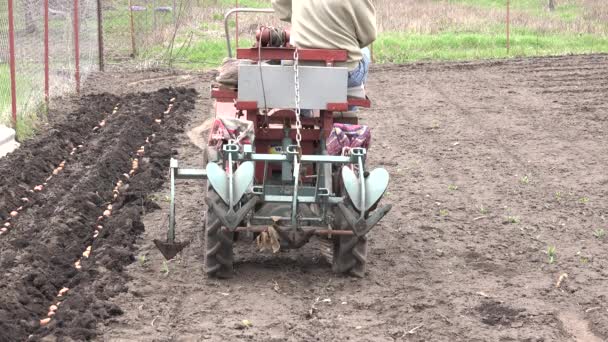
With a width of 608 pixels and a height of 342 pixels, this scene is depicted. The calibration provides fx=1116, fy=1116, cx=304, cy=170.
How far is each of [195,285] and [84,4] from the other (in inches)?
522

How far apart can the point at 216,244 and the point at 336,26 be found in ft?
6.67

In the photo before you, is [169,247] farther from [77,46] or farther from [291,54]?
[77,46]

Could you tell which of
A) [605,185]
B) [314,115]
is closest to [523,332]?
[314,115]

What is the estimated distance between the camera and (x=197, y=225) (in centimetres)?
955

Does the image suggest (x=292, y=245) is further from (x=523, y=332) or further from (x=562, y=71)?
(x=562, y=71)

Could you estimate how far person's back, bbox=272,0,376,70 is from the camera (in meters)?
8.66

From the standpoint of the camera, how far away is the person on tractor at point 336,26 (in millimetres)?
8656

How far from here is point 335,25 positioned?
8.66 m

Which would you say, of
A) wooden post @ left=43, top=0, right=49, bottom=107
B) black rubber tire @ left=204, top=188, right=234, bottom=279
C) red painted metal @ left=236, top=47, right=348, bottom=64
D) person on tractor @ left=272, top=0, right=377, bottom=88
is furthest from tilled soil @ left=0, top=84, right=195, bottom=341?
person on tractor @ left=272, top=0, right=377, bottom=88

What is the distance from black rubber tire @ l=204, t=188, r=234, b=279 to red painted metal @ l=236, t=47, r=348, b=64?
3.91ft

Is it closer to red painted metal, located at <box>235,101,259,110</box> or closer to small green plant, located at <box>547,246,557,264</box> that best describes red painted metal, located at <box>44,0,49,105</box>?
red painted metal, located at <box>235,101,259,110</box>

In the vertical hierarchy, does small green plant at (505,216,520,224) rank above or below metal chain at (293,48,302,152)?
below

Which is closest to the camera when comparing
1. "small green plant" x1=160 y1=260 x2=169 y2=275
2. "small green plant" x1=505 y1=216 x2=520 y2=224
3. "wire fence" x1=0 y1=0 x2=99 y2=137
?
"small green plant" x1=160 y1=260 x2=169 y2=275

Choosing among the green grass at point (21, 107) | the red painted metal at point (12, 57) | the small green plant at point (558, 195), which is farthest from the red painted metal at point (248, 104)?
the red painted metal at point (12, 57)
